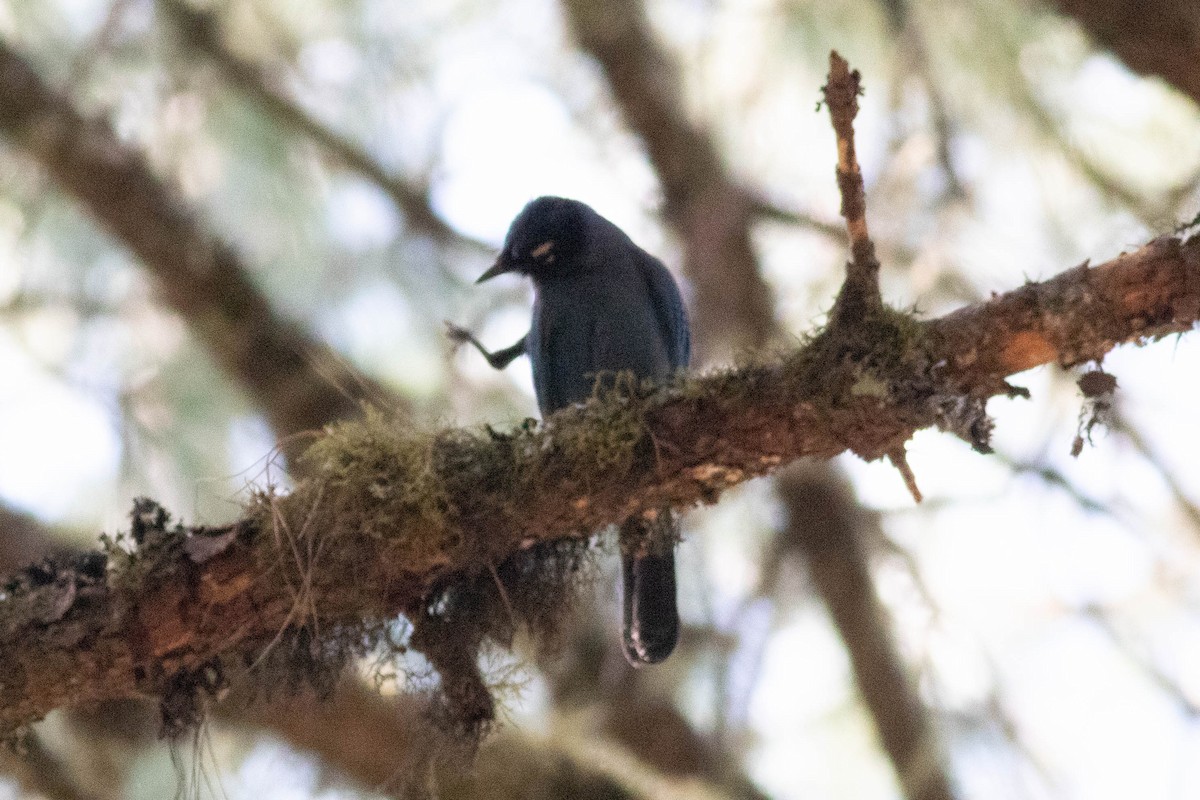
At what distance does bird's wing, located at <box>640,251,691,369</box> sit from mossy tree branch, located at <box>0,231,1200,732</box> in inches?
60.9

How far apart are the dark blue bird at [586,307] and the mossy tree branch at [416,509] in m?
0.95

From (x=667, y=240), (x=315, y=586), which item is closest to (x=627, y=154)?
(x=667, y=240)

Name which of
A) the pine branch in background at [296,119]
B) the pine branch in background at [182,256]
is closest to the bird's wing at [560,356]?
the pine branch in background at [182,256]

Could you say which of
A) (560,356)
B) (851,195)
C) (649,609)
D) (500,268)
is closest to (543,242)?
(500,268)

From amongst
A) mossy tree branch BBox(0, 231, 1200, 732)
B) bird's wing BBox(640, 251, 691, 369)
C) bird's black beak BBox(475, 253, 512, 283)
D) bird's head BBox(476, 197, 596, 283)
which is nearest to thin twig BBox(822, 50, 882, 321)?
mossy tree branch BBox(0, 231, 1200, 732)

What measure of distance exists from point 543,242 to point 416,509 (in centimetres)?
183

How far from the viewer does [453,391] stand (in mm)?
5297

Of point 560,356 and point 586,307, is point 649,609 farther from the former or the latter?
point 586,307

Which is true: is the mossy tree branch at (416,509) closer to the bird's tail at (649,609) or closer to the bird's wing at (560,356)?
the bird's tail at (649,609)

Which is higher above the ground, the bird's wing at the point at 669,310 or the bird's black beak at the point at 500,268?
the bird's black beak at the point at 500,268

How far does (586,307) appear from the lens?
4359 mm

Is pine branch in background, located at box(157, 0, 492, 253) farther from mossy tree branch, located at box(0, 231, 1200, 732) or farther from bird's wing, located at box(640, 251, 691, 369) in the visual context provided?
mossy tree branch, located at box(0, 231, 1200, 732)

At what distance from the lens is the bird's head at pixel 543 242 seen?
4.55m

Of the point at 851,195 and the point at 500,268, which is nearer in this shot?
the point at 851,195
